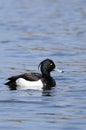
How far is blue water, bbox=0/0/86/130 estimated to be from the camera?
44.2 ft

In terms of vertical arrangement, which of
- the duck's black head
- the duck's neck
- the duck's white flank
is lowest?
the duck's white flank

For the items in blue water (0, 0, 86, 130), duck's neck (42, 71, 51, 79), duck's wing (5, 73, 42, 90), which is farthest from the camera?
duck's neck (42, 71, 51, 79)

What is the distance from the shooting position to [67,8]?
1478 inches

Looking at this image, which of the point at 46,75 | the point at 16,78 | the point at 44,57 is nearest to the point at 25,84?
the point at 16,78

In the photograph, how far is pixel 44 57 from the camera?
22.3m

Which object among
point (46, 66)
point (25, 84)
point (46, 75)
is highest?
point (46, 66)

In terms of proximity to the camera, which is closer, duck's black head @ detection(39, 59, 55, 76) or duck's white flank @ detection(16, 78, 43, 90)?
duck's white flank @ detection(16, 78, 43, 90)

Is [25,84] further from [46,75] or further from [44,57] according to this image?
[44,57]

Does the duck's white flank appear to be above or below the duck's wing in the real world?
below

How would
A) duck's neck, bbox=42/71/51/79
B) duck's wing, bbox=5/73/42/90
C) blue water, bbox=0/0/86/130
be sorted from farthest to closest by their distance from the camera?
duck's neck, bbox=42/71/51/79 → duck's wing, bbox=5/73/42/90 → blue water, bbox=0/0/86/130

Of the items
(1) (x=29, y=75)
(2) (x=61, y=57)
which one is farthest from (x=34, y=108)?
(2) (x=61, y=57)

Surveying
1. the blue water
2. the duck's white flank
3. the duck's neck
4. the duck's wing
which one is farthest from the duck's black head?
the duck's white flank

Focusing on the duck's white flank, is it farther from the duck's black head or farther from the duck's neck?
the duck's black head

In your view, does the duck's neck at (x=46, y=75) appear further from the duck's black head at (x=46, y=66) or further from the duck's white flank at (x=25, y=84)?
the duck's white flank at (x=25, y=84)
